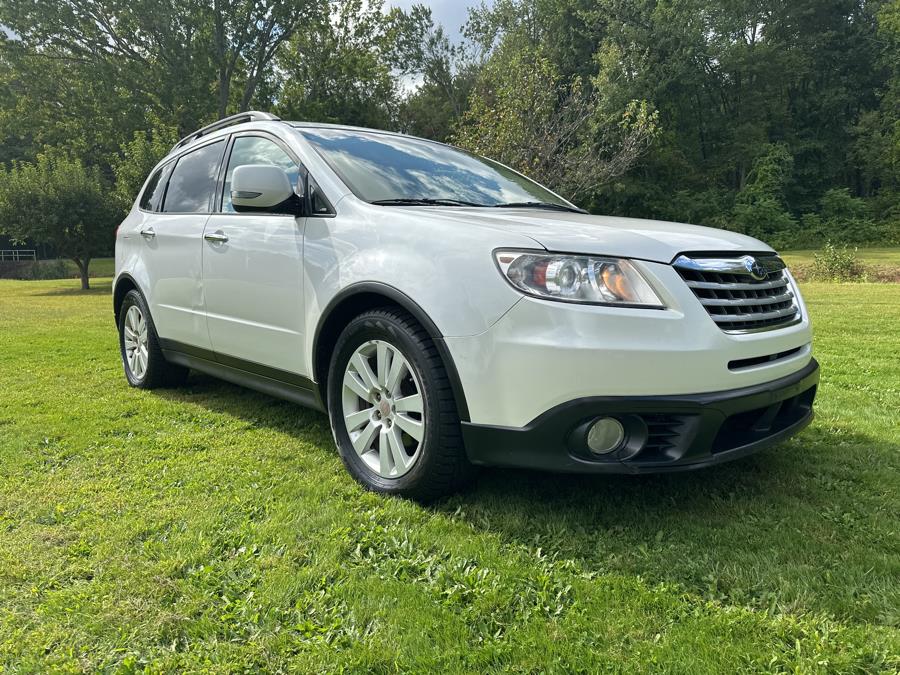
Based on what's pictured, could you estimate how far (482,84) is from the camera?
1147 inches

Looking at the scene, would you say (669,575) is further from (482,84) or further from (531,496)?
(482,84)

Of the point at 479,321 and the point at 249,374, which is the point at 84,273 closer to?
the point at 249,374

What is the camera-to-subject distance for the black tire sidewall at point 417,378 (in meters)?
2.45

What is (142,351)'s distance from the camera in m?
4.74

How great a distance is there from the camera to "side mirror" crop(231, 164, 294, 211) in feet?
9.75

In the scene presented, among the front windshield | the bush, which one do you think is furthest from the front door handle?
the bush

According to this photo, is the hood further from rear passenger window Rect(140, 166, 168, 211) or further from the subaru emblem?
rear passenger window Rect(140, 166, 168, 211)

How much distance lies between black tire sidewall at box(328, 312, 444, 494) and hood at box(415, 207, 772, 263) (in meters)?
0.54

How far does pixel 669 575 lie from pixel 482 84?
2992 centimetres

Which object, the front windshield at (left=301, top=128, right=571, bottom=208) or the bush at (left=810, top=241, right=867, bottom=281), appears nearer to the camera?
the front windshield at (left=301, top=128, right=571, bottom=208)

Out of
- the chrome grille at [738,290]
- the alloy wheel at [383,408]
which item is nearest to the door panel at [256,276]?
the alloy wheel at [383,408]

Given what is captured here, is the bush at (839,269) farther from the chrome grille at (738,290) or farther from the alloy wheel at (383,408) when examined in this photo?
the alloy wheel at (383,408)

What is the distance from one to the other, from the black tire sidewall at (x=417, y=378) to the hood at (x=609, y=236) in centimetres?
54

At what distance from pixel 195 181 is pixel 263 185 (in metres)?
1.52
